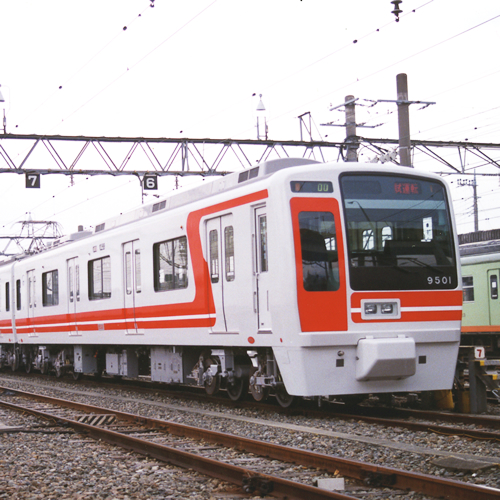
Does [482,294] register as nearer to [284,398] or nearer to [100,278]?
[100,278]

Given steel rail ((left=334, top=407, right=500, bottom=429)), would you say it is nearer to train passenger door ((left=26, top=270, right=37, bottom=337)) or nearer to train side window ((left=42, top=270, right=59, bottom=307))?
train side window ((left=42, top=270, right=59, bottom=307))

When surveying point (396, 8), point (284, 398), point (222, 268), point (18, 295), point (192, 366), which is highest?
point (396, 8)

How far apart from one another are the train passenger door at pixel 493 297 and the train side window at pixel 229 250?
10.8 metres

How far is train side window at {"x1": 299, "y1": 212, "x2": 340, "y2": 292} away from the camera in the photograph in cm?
953

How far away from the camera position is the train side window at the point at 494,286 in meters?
19.8

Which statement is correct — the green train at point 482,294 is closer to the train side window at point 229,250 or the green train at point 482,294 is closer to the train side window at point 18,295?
the train side window at point 229,250

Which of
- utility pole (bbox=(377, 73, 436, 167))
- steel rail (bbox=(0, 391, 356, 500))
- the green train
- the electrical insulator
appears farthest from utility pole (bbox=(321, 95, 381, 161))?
steel rail (bbox=(0, 391, 356, 500))

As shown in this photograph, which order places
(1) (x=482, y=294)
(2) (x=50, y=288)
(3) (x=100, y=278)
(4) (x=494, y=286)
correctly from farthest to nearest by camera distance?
(1) (x=482, y=294), (4) (x=494, y=286), (2) (x=50, y=288), (3) (x=100, y=278)

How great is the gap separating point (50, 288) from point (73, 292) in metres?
1.96

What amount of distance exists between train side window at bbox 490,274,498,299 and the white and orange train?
32.8ft

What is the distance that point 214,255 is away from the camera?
1137 cm

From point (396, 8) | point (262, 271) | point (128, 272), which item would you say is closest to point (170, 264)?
point (128, 272)

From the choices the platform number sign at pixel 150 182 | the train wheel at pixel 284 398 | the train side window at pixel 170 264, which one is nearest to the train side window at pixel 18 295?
the platform number sign at pixel 150 182

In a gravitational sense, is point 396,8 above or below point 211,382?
above
